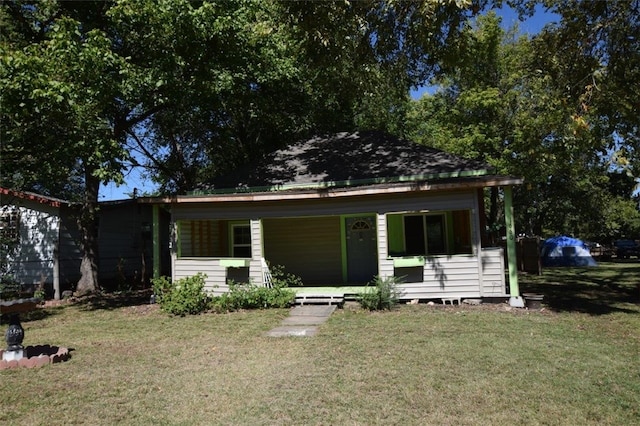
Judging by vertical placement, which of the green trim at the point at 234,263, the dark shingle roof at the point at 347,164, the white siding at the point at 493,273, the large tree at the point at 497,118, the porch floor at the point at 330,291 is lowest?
the porch floor at the point at 330,291

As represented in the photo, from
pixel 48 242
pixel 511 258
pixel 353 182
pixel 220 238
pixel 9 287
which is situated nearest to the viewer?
pixel 511 258

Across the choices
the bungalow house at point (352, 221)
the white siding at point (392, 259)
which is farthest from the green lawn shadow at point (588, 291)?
the white siding at point (392, 259)

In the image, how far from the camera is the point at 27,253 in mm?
16266

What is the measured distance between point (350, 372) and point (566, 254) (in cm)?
2281

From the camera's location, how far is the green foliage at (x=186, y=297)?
11242 millimetres

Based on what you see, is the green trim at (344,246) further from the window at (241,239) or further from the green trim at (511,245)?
the green trim at (511,245)

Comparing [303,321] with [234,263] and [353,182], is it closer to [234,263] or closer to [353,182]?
[234,263]

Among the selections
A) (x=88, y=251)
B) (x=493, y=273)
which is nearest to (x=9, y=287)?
(x=88, y=251)

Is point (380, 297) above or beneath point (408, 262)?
beneath

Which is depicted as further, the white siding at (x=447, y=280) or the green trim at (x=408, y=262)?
the green trim at (x=408, y=262)

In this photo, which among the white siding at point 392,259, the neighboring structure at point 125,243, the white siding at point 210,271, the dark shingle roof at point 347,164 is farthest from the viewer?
the neighboring structure at point 125,243

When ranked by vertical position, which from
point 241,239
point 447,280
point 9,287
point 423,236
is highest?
point 241,239

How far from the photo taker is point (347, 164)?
14648 mm

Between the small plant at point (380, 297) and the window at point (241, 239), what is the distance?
5475 millimetres
